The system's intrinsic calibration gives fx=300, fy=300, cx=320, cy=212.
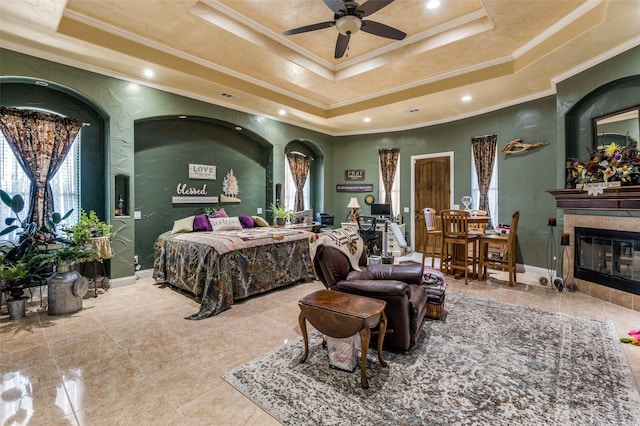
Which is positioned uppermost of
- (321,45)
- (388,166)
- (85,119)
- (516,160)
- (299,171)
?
(321,45)

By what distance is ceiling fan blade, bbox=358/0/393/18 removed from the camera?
2954mm

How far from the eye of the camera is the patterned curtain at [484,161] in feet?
20.3

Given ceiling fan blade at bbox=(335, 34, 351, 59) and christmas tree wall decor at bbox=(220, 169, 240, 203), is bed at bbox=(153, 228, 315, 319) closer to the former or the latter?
christmas tree wall decor at bbox=(220, 169, 240, 203)

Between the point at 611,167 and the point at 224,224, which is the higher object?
the point at 611,167

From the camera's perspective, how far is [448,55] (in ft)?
14.8

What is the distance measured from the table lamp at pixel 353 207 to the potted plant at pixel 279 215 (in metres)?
1.97

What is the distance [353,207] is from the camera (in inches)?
319

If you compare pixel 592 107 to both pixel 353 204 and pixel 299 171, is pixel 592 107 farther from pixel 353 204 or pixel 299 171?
pixel 299 171

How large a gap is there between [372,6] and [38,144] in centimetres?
464

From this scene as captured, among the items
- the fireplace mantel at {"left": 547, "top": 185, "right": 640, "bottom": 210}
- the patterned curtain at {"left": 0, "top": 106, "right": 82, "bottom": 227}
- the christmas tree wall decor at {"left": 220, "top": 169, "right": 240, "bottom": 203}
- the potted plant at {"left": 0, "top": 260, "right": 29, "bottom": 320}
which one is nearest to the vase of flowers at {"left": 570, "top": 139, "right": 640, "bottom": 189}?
the fireplace mantel at {"left": 547, "top": 185, "right": 640, "bottom": 210}

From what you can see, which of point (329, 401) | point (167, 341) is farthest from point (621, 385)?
point (167, 341)

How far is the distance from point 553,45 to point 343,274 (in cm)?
406

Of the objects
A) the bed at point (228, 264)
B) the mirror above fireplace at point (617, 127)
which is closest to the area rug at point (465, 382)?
the bed at point (228, 264)

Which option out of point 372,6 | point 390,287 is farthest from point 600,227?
point 372,6
